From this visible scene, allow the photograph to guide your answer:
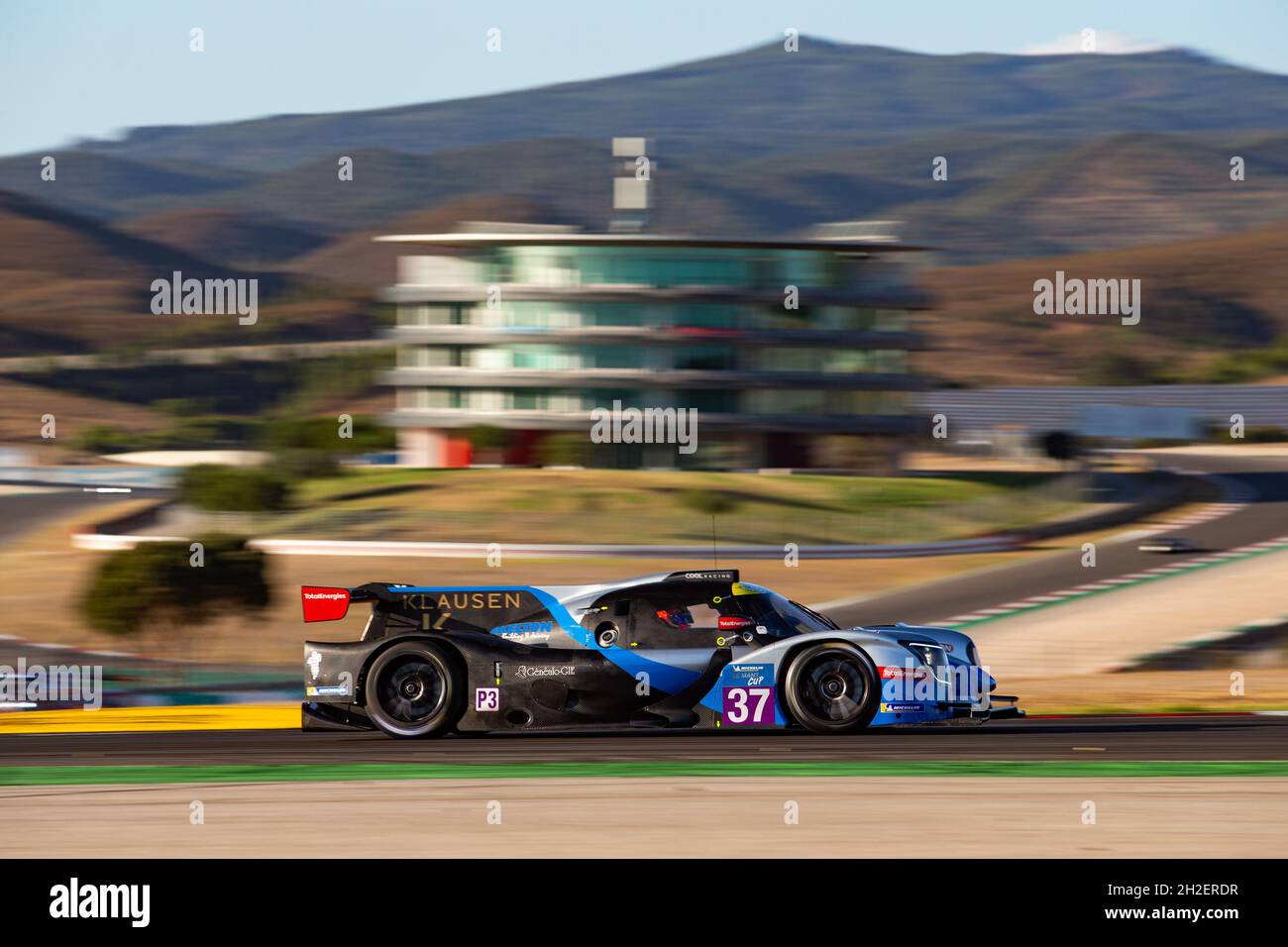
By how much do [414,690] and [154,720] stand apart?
4.23m

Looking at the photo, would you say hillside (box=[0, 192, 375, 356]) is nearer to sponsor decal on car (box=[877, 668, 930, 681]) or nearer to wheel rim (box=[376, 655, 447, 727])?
wheel rim (box=[376, 655, 447, 727])

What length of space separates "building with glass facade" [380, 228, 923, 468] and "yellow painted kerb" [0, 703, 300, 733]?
2088 inches

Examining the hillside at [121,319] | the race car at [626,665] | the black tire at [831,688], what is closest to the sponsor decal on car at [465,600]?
the race car at [626,665]

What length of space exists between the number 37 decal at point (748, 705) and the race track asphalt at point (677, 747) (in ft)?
0.59

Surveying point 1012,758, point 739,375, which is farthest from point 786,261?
point 1012,758

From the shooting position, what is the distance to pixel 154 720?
15.7 m

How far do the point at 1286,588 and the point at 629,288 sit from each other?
38.1 m

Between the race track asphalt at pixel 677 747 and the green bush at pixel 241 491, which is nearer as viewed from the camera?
the race track asphalt at pixel 677 747

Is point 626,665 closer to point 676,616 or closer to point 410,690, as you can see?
point 676,616

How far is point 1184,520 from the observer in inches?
2270

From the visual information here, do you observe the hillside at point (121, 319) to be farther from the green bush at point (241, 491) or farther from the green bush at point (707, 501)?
the green bush at point (707, 501)

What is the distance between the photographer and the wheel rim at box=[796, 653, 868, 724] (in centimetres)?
1246

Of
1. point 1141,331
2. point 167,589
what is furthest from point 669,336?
point 1141,331

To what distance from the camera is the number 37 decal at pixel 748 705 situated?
12398 millimetres
